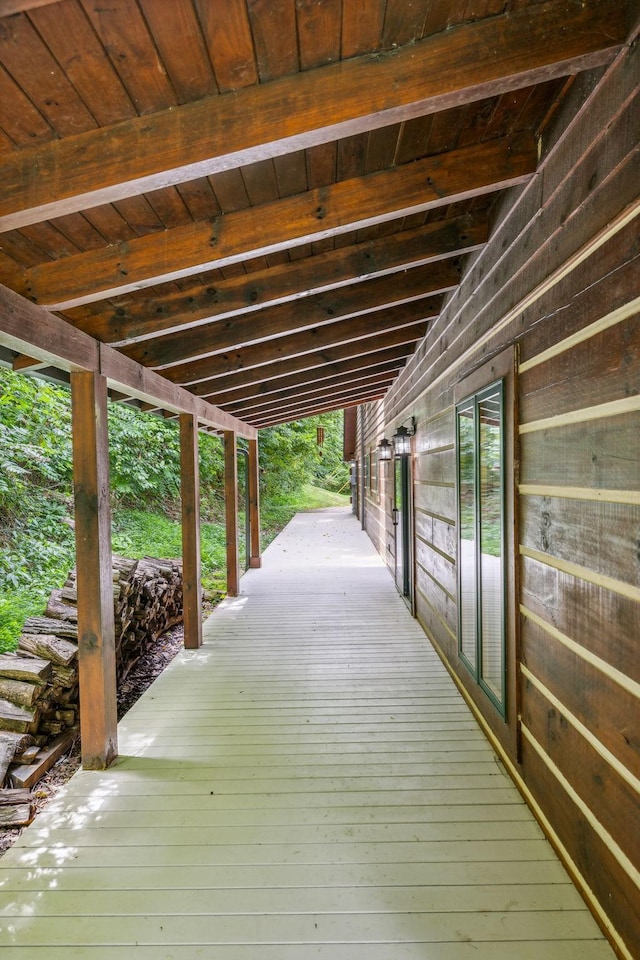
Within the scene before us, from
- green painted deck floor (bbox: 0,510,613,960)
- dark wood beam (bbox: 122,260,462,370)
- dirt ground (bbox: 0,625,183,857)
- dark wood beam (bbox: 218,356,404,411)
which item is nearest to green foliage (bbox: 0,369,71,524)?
dark wood beam (bbox: 218,356,404,411)

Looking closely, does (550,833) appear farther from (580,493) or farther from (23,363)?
(23,363)

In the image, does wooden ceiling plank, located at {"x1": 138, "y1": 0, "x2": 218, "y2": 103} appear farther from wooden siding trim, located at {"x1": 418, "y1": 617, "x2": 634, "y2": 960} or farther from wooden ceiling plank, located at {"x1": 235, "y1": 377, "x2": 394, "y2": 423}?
wooden ceiling plank, located at {"x1": 235, "y1": 377, "x2": 394, "y2": 423}

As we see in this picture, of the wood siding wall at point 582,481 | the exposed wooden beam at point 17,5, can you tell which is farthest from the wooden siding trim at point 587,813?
the exposed wooden beam at point 17,5

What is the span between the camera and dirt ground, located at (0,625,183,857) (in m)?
2.49

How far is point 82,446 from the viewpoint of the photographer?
8.31ft

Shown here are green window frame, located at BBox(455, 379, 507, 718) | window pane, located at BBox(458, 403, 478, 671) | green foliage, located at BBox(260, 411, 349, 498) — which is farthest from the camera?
green foliage, located at BBox(260, 411, 349, 498)

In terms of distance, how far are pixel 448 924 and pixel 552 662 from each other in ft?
3.25

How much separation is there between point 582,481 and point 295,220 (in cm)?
164

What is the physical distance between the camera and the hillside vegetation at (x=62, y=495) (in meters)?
6.20

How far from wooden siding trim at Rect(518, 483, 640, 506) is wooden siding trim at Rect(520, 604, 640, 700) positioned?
1.72 ft

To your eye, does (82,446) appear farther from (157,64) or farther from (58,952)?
(58,952)

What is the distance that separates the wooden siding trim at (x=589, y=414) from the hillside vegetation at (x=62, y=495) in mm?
4102

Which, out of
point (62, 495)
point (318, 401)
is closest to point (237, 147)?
point (318, 401)

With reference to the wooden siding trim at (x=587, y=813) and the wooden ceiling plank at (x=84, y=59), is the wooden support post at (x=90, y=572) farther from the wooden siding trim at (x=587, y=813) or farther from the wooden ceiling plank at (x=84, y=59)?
the wooden siding trim at (x=587, y=813)
